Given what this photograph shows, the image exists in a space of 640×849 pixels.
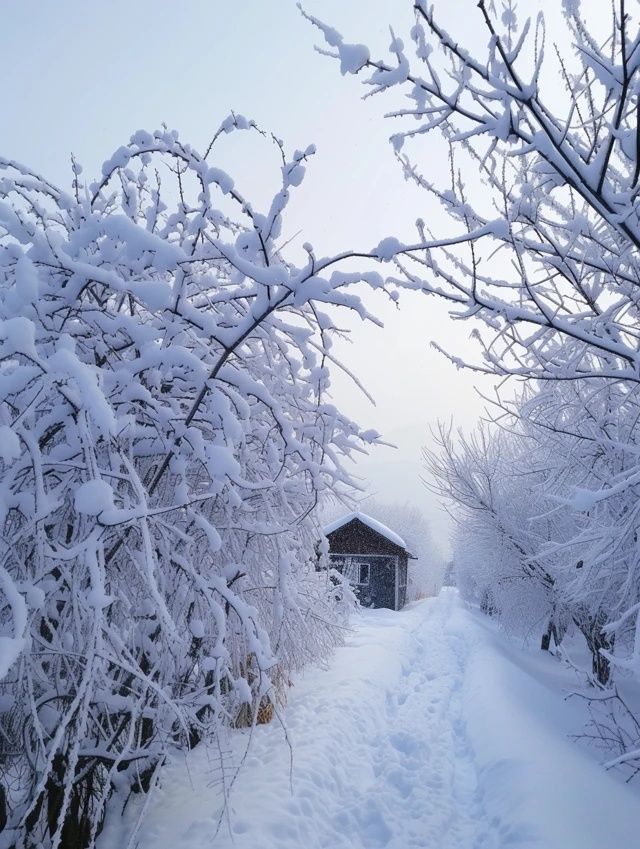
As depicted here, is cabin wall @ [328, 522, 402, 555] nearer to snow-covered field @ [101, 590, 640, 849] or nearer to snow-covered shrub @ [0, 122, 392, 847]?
snow-covered field @ [101, 590, 640, 849]

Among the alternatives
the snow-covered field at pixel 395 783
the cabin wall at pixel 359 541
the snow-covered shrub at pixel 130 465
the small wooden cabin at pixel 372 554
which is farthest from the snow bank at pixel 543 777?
the cabin wall at pixel 359 541

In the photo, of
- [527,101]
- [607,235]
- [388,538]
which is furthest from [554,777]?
[388,538]

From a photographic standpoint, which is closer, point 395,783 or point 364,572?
point 395,783

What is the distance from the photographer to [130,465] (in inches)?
76.0

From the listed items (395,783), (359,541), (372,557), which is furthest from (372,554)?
(395,783)

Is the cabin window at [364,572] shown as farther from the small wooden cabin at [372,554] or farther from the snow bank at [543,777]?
the snow bank at [543,777]

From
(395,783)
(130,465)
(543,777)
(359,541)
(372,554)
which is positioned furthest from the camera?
(359,541)

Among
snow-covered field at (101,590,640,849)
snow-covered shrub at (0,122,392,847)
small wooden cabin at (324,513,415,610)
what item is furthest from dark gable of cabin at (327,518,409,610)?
snow-covered shrub at (0,122,392,847)

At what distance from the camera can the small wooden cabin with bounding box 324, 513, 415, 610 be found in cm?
2525

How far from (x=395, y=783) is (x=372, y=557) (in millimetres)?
20913

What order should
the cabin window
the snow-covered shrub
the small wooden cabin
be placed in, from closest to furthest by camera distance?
the snow-covered shrub
the small wooden cabin
the cabin window

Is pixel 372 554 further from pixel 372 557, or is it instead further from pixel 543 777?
pixel 543 777

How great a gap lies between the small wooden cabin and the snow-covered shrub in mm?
22402

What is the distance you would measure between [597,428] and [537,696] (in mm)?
6537
